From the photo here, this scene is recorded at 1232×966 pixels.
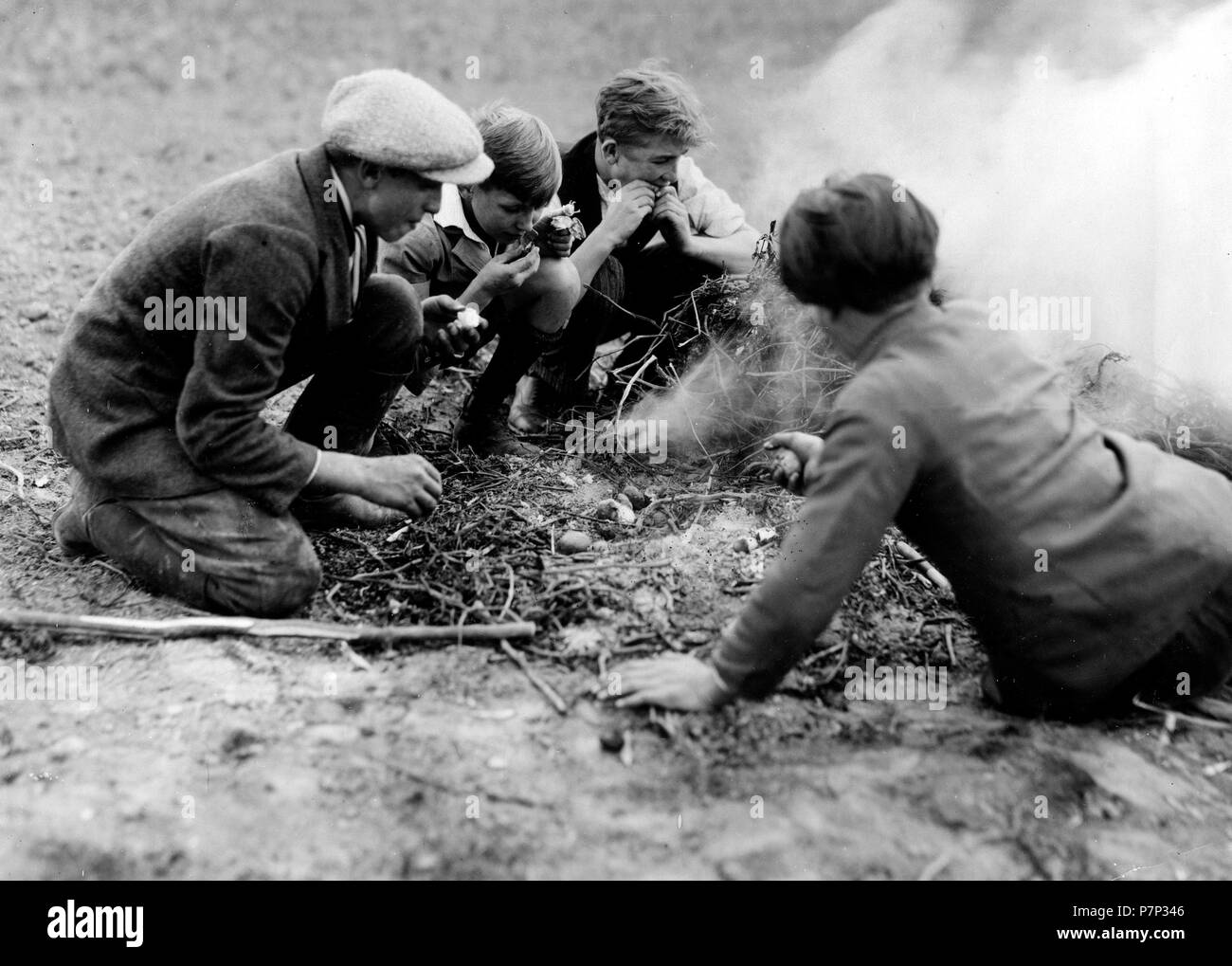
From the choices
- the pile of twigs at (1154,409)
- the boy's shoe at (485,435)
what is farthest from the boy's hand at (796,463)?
the pile of twigs at (1154,409)

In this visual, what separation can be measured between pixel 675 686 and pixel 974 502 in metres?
0.80

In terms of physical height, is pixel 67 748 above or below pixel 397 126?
below

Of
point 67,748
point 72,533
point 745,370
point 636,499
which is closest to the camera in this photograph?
point 67,748

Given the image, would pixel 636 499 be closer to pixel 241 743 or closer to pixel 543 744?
pixel 543 744

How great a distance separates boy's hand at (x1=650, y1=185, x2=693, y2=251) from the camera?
157 inches

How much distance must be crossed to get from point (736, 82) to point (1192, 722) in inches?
244

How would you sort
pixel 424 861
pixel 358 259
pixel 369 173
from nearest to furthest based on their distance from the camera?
pixel 424 861, pixel 369 173, pixel 358 259

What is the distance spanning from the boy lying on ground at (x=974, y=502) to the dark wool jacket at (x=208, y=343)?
1226mm

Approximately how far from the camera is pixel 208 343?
2.39 metres

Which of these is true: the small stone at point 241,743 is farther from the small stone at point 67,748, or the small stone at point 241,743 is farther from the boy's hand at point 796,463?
the boy's hand at point 796,463

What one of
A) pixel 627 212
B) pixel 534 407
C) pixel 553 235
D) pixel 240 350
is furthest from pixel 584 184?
pixel 240 350

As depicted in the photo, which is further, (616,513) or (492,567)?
(616,513)

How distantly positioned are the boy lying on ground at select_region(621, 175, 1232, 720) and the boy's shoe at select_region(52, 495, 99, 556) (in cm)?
186

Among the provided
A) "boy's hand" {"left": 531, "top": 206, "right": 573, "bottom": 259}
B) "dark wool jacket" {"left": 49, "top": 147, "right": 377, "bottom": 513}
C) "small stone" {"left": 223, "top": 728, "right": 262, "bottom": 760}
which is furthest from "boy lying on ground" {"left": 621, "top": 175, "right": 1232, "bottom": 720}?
"boy's hand" {"left": 531, "top": 206, "right": 573, "bottom": 259}
